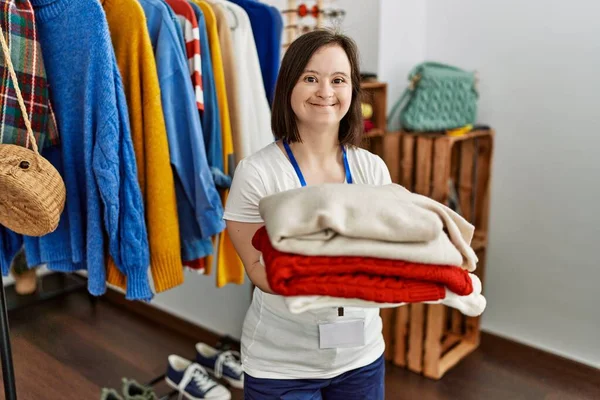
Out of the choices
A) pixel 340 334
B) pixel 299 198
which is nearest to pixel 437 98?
pixel 340 334

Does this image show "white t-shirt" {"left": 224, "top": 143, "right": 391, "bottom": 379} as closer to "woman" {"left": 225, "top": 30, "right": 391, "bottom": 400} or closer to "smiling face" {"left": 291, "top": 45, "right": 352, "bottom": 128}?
"woman" {"left": 225, "top": 30, "right": 391, "bottom": 400}

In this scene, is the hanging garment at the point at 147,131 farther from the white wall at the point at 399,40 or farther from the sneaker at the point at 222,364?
the white wall at the point at 399,40

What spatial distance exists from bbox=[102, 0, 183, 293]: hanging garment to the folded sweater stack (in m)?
0.58

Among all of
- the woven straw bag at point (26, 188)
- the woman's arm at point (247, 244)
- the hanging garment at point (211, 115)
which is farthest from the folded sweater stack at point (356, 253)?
the hanging garment at point (211, 115)

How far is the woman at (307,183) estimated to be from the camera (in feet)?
3.35

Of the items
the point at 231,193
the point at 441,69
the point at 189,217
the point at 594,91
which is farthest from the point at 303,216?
the point at 594,91

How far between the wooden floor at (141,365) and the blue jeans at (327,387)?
1018 millimetres

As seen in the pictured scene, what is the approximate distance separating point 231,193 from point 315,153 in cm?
18

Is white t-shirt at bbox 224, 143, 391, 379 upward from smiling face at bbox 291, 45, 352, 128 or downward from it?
downward

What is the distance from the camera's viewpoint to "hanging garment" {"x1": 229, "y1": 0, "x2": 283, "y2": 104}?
167cm

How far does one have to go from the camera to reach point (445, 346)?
243cm

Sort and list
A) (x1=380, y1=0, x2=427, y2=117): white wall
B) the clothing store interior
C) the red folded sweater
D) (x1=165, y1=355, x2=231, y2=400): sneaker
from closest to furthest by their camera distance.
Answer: the red folded sweater
the clothing store interior
(x1=165, y1=355, x2=231, y2=400): sneaker
(x1=380, y1=0, x2=427, y2=117): white wall

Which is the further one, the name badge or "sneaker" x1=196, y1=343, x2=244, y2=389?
"sneaker" x1=196, y1=343, x2=244, y2=389

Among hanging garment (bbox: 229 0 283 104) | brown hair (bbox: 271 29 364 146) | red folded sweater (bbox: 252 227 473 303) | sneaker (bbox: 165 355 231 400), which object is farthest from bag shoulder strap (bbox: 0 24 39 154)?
sneaker (bbox: 165 355 231 400)
